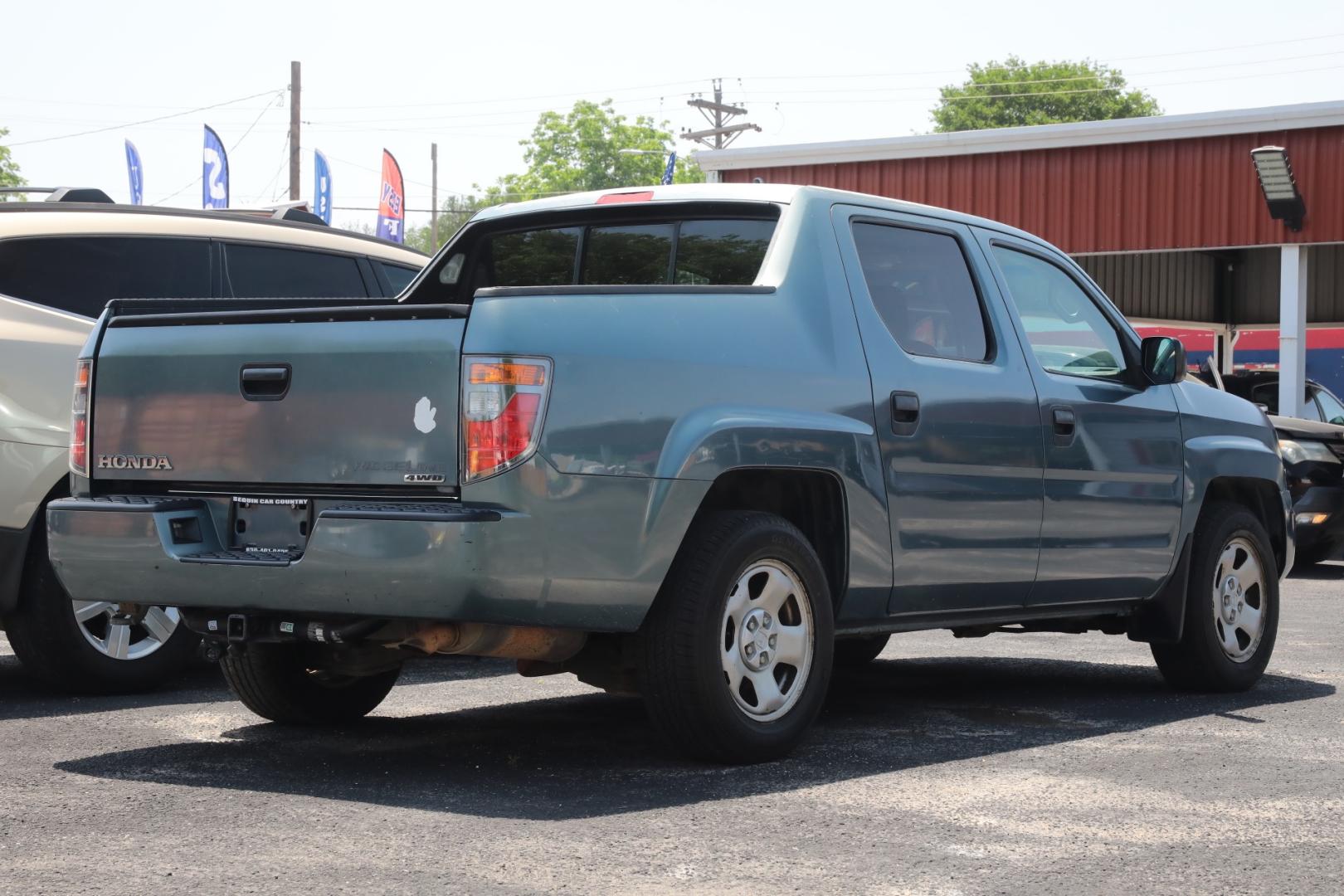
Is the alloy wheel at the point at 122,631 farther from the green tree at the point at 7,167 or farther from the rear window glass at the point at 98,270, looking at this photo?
the green tree at the point at 7,167

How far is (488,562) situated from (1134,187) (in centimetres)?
2083

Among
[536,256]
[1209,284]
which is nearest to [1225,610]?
[536,256]

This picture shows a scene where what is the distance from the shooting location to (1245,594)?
7.93 metres

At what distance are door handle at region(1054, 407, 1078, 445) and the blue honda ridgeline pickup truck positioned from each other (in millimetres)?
12

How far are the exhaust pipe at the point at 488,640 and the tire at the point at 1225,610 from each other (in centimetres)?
333

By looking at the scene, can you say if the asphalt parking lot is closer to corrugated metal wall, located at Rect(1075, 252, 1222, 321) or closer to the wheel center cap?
the wheel center cap

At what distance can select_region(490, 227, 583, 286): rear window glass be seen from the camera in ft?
22.0

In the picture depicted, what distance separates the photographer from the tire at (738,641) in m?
5.23

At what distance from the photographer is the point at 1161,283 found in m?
33.5

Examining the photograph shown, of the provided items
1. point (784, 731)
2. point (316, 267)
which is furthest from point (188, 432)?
point (316, 267)

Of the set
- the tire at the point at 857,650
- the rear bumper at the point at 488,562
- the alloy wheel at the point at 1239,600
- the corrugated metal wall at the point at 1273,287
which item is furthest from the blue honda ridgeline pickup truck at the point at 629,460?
the corrugated metal wall at the point at 1273,287

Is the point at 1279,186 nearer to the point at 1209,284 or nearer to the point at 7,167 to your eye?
the point at 1209,284

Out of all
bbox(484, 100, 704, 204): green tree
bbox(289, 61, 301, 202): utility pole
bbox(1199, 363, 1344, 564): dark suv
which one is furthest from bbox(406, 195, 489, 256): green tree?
bbox(1199, 363, 1344, 564): dark suv

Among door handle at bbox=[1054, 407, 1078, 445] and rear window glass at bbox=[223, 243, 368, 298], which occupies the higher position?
rear window glass at bbox=[223, 243, 368, 298]
